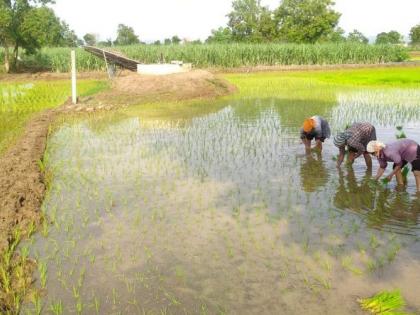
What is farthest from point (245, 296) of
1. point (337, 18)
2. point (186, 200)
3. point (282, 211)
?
point (337, 18)

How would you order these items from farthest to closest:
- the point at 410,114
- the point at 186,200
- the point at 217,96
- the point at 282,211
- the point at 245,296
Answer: the point at 217,96, the point at 410,114, the point at 186,200, the point at 282,211, the point at 245,296

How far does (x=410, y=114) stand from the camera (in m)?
12.6

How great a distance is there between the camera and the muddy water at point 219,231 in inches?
153

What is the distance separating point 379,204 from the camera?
19.4ft

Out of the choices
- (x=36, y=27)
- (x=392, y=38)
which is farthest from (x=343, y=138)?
(x=392, y=38)

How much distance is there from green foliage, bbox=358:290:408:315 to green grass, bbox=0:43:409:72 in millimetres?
29464

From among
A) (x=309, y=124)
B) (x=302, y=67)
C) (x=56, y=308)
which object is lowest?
(x=56, y=308)

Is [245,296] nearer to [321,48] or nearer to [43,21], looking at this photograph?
[43,21]

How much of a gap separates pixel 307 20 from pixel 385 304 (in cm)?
4641

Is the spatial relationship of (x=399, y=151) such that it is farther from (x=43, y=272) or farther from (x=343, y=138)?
(x=43, y=272)

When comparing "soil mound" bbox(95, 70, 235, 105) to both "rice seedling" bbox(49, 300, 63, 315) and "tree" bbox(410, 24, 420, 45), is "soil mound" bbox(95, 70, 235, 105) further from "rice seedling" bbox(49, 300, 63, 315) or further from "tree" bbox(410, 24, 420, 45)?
"tree" bbox(410, 24, 420, 45)

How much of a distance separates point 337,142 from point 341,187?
36.5 inches

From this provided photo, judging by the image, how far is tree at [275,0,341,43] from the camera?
4516 centimetres

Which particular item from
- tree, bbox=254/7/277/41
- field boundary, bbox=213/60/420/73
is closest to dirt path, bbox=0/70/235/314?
field boundary, bbox=213/60/420/73
